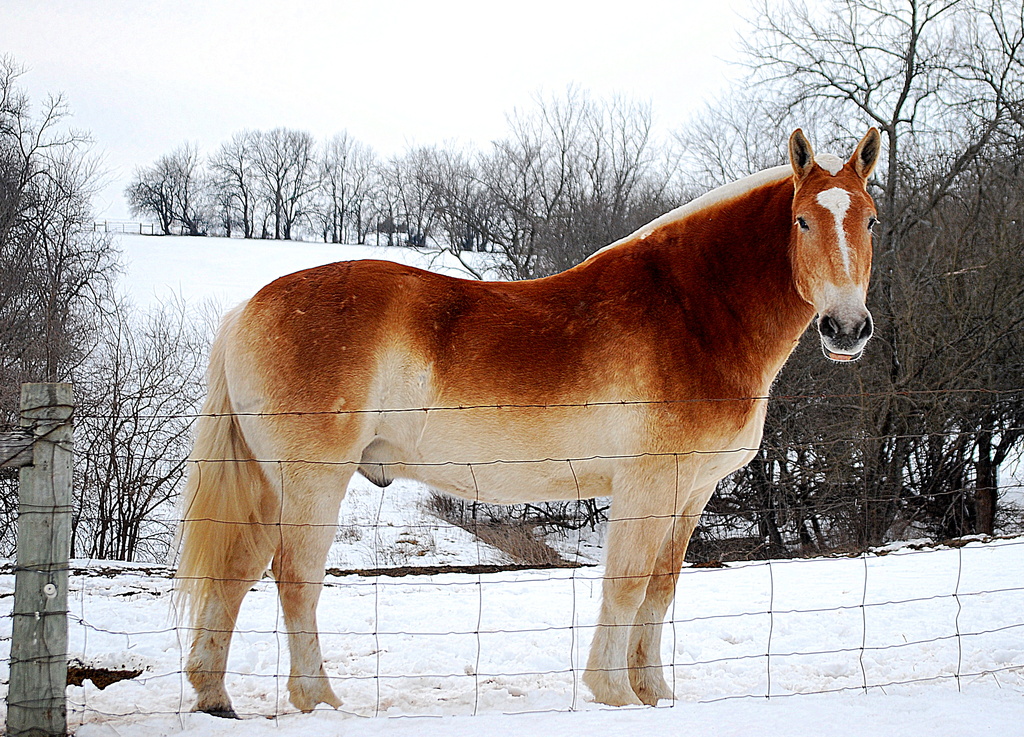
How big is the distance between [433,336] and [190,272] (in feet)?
106

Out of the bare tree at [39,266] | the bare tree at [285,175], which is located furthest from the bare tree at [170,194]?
the bare tree at [39,266]

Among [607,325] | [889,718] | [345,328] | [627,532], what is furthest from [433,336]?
[889,718]

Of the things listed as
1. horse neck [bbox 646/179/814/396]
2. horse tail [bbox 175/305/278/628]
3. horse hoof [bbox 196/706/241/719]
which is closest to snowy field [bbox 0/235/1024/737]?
horse hoof [bbox 196/706/241/719]

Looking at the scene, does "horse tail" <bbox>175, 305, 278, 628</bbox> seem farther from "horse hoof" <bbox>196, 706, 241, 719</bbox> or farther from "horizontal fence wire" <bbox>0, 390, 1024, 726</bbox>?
"horse hoof" <bbox>196, 706, 241, 719</bbox>

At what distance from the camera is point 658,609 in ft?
12.2

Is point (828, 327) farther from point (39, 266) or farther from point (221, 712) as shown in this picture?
point (39, 266)

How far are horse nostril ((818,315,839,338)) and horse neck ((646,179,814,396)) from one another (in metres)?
0.45

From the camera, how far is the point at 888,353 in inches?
482

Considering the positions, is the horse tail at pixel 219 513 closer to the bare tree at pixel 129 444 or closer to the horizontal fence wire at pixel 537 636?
the horizontal fence wire at pixel 537 636

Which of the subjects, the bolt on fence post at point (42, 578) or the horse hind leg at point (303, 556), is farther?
the horse hind leg at point (303, 556)

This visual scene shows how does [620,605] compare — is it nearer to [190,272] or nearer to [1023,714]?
[1023,714]

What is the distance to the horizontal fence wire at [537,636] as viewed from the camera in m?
3.38

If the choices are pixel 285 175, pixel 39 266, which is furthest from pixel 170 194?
pixel 39 266

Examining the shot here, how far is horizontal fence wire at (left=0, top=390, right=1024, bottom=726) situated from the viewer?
3381 mm
